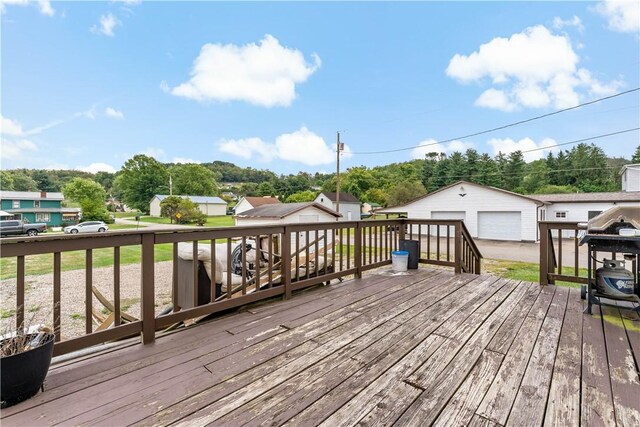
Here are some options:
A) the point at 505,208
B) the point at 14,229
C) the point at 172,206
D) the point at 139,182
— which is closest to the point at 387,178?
the point at 505,208

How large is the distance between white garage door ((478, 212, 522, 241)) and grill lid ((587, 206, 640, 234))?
47.1 feet

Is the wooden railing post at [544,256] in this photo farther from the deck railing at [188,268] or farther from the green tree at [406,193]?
the green tree at [406,193]

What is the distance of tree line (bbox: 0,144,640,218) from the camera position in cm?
3014

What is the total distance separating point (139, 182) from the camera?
4322 cm

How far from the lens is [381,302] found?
301cm

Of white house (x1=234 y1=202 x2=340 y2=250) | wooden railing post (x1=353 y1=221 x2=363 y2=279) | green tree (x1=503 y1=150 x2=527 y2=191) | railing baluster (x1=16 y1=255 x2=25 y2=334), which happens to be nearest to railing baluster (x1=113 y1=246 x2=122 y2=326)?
railing baluster (x1=16 y1=255 x2=25 y2=334)

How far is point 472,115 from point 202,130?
27.2 metres

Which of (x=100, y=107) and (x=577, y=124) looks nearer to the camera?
(x=577, y=124)

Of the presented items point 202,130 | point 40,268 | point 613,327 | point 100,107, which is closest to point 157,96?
point 100,107

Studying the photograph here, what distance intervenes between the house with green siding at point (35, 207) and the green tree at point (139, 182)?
42.3 ft

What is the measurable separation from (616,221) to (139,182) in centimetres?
5052

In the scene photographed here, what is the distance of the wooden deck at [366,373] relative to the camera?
1.33 meters

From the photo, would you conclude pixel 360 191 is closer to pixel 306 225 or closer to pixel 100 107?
pixel 100 107

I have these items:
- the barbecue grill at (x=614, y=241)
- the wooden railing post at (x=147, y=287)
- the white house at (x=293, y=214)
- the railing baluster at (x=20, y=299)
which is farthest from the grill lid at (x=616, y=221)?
the white house at (x=293, y=214)
